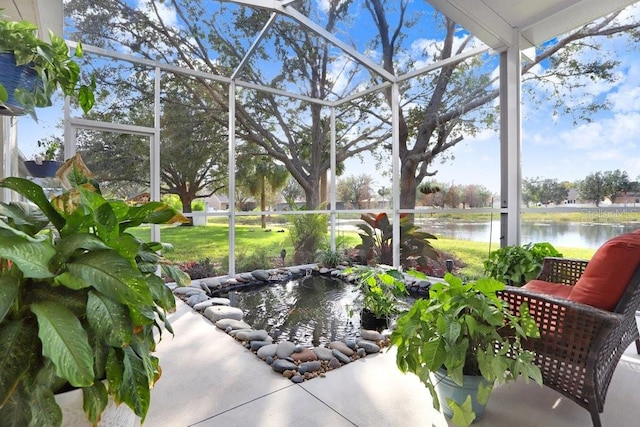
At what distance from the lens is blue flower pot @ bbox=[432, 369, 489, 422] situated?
1.71m

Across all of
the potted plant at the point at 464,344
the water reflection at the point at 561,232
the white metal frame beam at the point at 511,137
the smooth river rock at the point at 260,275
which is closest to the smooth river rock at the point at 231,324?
the potted plant at the point at 464,344

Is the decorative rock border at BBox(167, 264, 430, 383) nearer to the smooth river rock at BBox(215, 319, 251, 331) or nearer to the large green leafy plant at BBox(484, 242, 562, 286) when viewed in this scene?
the smooth river rock at BBox(215, 319, 251, 331)

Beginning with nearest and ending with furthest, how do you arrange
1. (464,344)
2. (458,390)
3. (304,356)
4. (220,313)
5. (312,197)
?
(464,344), (458,390), (304,356), (220,313), (312,197)

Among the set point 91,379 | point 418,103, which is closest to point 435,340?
point 91,379

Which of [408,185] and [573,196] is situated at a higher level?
[408,185]

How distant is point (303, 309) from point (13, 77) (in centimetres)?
313

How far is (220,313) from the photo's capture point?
3369 millimetres

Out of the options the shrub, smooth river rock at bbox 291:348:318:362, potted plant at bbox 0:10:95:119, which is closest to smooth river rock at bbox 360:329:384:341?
smooth river rock at bbox 291:348:318:362

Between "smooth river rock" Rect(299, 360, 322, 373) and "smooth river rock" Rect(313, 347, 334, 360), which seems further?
"smooth river rock" Rect(313, 347, 334, 360)

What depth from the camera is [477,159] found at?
14.3 feet

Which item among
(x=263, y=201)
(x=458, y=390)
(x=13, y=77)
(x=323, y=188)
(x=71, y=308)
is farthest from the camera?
(x=323, y=188)

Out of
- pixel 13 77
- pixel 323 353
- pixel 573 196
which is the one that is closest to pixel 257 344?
pixel 323 353

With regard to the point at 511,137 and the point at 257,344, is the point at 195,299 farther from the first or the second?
the point at 511,137

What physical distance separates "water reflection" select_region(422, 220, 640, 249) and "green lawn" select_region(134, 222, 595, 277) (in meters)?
0.09
